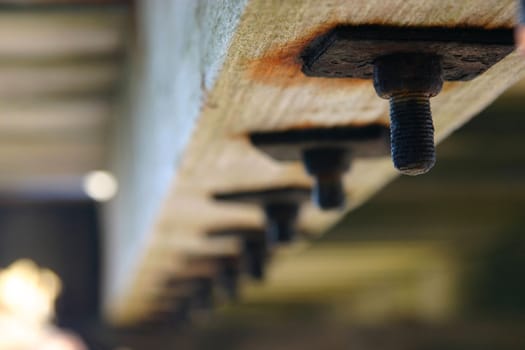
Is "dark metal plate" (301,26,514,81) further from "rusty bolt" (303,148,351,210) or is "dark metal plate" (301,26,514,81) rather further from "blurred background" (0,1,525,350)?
"blurred background" (0,1,525,350)

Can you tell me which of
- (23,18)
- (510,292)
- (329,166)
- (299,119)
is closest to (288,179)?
(329,166)

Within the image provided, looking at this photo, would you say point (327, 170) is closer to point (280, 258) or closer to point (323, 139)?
point (323, 139)

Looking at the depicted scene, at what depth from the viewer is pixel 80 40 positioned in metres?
3.38

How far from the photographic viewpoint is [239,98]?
64.7 inches

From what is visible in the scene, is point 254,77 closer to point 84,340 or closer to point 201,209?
point 201,209

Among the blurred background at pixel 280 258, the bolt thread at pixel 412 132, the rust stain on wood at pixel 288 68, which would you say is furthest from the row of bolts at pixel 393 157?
the blurred background at pixel 280 258

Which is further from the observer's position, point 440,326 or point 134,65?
point 440,326

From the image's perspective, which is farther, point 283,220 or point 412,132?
point 283,220

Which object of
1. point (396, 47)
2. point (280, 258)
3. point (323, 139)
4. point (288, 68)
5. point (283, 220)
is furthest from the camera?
point (280, 258)

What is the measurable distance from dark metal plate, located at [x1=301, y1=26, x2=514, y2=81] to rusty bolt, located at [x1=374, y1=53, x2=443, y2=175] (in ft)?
0.06

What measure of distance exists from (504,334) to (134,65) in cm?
380

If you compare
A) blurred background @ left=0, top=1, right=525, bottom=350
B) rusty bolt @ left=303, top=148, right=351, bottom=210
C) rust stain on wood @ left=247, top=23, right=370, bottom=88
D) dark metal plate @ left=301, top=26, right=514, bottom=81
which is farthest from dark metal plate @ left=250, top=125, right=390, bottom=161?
Answer: blurred background @ left=0, top=1, right=525, bottom=350

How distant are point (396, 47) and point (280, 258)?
2801 millimetres

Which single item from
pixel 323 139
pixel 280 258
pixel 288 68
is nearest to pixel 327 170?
pixel 323 139
